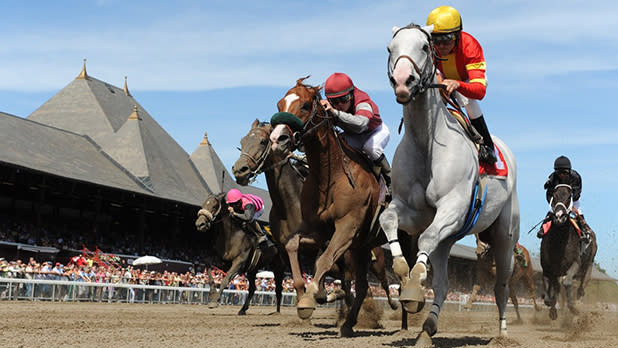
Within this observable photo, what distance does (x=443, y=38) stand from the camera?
22.1 feet

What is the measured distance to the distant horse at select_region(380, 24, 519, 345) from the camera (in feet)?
19.4

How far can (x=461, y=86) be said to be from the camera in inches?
258

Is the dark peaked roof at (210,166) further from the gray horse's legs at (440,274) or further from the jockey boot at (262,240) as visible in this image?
the gray horse's legs at (440,274)

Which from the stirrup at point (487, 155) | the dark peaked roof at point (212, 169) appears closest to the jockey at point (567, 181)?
the stirrup at point (487, 155)

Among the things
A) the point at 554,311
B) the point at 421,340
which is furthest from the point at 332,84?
the point at 554,311

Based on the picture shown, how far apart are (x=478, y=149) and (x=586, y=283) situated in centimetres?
793

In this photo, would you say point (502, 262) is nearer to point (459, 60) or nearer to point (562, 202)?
point (459, 60)

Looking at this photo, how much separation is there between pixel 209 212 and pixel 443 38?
949cm

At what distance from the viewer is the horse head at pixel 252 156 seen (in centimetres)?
800

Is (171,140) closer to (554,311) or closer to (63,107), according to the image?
(63,107)

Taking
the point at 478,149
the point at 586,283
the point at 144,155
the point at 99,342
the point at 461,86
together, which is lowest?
the point at 99,342

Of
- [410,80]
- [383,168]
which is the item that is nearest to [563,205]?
[383,168]

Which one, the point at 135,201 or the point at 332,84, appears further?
the point at 135,201

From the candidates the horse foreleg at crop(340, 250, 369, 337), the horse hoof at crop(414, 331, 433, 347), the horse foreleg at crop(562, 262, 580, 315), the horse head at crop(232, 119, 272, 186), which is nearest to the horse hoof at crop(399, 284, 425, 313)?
the horse hoof at crop(414, 331, 433, 347)
